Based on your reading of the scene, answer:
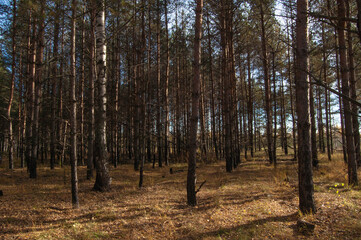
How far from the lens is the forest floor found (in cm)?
385

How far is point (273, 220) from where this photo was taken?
14.1 feet

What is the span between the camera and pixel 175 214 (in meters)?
4.88

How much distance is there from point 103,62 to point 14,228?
202 inches

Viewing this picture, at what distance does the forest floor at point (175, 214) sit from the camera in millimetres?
3846

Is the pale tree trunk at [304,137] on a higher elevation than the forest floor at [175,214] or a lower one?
higher

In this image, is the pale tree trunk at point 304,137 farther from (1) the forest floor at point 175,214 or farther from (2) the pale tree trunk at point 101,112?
(2) the pale tree trunk at point 101,112

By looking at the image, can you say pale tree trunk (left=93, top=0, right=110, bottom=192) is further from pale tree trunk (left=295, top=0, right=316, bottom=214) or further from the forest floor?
pale tree trunk (left=295, top=0, right=316, bottom=214)

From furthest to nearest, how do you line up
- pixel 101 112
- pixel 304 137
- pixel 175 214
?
pixel 101 112 < pixel 175 214 < pixel 304 137

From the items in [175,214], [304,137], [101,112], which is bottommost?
[175,214]

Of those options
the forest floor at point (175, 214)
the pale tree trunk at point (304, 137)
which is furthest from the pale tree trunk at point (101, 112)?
the pale tree trunk at point (304, 137)

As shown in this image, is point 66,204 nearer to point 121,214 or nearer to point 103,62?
point 121,214

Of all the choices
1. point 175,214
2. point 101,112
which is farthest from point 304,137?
point 101,112

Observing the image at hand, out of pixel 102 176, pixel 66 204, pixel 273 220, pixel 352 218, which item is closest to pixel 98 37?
pixel 102 176

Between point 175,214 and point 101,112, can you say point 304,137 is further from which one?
point 101,112
